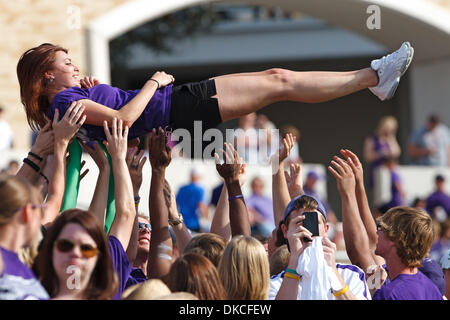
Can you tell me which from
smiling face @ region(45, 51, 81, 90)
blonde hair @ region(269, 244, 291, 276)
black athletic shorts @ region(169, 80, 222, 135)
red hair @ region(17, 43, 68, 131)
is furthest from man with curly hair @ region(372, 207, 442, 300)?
red hair @ region(17, 43, 68, 131)

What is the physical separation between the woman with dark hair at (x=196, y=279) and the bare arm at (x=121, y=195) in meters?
0.48

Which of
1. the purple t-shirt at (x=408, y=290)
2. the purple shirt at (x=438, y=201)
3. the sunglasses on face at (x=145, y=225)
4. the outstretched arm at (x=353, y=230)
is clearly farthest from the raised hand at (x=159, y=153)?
the purple shirt at (x=438, y=201)

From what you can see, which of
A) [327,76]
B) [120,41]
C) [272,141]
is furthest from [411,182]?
[327,76]

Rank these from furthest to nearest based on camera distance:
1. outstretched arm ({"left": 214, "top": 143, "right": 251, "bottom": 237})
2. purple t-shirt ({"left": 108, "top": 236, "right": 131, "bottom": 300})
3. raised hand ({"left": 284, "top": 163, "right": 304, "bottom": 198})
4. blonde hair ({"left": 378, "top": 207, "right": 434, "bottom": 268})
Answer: raised hand ({"left": 284, "top": 163, "right": 304, "bottom": 198}) → outstretched arm ({"left": 214, "top": 143, "right": 251, "bottom": 237}) → blonde hair ({"left": 378, "top": 207, "right": 434, "bottom": 268}) → purple t-shirt ({"left": 108, "top": 236, "right": 131, "bottom": 300})

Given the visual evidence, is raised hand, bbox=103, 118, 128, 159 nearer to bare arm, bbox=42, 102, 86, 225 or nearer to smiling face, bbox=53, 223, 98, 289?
bare arm, bbox=42, 102, 86, 225

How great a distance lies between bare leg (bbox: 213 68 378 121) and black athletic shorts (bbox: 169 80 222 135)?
0.05 metres

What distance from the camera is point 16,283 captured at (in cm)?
327

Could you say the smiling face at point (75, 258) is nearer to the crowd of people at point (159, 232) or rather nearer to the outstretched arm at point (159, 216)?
the crowd of people at point (159, 232)

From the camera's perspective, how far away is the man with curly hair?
13.4 ft

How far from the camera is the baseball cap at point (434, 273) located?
186 inches

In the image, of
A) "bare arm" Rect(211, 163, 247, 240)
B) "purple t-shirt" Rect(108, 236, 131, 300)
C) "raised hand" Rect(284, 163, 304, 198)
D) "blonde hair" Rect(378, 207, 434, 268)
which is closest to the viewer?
"purple t-shirt" Rect(108, 236, 131, 300)

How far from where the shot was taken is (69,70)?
16.0 ft

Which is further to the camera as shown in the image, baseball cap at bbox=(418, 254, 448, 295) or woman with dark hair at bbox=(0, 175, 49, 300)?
baseball cap at bbox=(418, 254, 448, 295)
